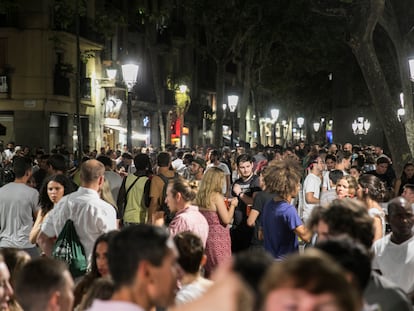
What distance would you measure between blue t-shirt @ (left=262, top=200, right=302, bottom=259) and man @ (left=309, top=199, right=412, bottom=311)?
2.51 m

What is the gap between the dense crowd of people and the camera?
2094 millimetres

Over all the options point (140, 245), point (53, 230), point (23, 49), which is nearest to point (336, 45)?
point (23, 49)

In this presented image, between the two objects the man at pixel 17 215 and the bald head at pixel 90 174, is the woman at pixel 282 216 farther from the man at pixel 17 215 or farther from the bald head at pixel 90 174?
the man at pixel 17 215

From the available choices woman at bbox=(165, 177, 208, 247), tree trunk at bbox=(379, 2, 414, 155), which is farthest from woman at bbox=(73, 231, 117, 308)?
tree trunk at bbox=(379, 2, 414, 155)

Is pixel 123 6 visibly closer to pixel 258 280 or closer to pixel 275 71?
pixel 275 71

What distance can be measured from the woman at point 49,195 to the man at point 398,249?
345cm

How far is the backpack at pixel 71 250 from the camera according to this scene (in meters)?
6.02

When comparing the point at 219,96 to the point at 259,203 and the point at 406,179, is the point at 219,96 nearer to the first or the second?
the point at 406,179

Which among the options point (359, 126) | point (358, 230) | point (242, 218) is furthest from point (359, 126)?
point (358, 230)

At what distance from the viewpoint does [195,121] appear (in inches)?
2363

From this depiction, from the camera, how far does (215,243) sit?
7422mm

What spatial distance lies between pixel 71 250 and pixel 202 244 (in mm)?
1864

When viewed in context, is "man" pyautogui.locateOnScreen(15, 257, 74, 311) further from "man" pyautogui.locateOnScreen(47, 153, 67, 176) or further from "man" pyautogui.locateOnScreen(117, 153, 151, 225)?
"man" pyautogui.locateOnScreen(47, 153, 67, 176)

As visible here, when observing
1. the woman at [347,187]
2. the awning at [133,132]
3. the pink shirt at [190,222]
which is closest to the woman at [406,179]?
the woman at [347,187]
